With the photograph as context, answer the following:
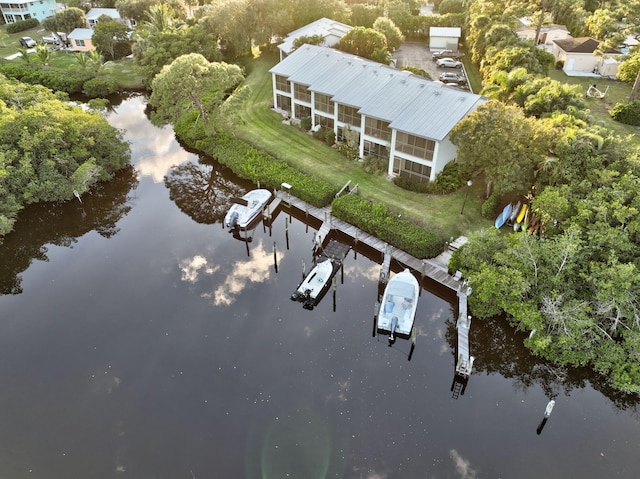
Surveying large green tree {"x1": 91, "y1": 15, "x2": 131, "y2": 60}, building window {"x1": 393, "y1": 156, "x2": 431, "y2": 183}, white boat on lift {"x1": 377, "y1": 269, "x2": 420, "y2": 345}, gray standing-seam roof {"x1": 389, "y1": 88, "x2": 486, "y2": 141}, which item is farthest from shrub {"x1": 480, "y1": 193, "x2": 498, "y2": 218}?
large green tree {"x1": 91, "y1": 15, "x2": 131, "y2": 60}

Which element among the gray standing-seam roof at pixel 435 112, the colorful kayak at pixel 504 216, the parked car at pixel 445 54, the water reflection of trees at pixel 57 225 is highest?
the gray standing-seam roof at pixel 435 112

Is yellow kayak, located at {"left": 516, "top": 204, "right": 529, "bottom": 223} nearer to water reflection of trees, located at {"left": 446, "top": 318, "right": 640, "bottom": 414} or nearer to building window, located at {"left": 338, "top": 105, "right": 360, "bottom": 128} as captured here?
water reflection of trees, located at {"left": 446, "top": 318, "right": 640, "bottom": 414}

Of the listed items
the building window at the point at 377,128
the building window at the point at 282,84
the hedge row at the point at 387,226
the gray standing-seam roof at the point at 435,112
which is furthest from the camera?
the building window at the point at 282,84

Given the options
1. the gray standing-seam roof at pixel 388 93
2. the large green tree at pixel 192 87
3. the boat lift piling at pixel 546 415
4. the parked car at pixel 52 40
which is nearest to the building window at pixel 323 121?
the gray standing-seam roof at pixel 388 93

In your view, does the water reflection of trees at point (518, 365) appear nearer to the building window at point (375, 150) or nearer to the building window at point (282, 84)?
the building window at point (375, 150)

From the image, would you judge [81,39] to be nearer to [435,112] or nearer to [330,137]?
[330,137]

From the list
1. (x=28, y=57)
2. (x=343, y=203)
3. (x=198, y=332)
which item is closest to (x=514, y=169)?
(x=343, y=203)

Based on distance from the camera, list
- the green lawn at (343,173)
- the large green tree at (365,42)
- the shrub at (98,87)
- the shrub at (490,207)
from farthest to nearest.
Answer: the shrub at (98,87)
the large green tree at (365,42)
the green lawn at (343,173)
the shrub at (490,207)

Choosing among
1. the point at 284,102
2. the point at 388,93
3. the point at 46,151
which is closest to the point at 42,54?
the point at 46,151
